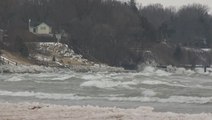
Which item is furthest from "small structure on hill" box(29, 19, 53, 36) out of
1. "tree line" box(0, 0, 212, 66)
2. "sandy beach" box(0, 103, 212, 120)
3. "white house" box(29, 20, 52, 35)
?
"sandy beach" box(0, 103, 212, 120)

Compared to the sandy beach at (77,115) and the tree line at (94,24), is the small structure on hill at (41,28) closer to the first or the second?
the tree line at (94,24)

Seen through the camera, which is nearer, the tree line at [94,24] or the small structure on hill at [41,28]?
the tree line at [94,24]

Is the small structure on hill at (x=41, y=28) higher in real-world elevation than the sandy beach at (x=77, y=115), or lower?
higher

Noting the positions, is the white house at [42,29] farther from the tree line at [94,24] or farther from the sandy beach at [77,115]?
the sandy beach at [77,115]

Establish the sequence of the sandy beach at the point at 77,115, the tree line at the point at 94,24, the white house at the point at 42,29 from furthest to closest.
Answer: the white house at the point at 42,29 < the tree line at the point at 94,24 < the sandy beach at the point at 77,115

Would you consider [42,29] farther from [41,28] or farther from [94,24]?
[94,24]

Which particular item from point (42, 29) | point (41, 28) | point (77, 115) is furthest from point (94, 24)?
point (77, 115)

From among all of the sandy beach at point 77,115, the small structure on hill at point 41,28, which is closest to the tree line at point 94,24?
the small structure on hill at point 41,28

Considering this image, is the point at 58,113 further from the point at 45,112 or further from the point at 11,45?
the point at 11,45

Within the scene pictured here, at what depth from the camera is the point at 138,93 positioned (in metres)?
30.8

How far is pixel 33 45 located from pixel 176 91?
6473cm

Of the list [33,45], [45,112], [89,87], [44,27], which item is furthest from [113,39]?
[45,112]

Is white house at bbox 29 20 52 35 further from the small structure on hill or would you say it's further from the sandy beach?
the sandy beach

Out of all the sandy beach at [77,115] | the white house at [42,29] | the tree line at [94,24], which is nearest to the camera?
the sandy beach at [77,115]
